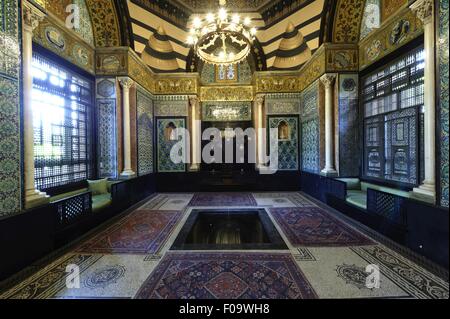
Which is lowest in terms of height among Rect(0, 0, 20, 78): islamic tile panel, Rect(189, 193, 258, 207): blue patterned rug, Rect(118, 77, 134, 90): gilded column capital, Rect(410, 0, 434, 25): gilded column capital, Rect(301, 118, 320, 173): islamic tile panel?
Rect(189, 193, 258, 207): blue patterned rug

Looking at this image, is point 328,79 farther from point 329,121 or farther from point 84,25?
point 84,25

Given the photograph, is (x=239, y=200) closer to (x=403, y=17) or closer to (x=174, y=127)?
(x=174, y=127)

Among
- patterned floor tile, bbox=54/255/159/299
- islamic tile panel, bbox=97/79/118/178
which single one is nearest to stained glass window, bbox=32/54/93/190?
islamic tile panel, bbox=97/79/118/178

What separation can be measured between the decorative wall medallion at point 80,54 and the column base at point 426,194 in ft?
24.7

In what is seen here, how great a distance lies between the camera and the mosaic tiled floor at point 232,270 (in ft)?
7.27

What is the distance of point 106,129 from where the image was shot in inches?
225

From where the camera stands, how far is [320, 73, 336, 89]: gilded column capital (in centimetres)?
564

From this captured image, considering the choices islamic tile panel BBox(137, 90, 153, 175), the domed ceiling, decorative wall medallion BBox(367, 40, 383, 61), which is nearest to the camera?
decorative wall medallion BBox(367, 40, 383, 61)

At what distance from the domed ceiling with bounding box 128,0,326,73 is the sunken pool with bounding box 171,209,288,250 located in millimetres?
5602

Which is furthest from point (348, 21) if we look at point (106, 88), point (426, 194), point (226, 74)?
point (106, 88)

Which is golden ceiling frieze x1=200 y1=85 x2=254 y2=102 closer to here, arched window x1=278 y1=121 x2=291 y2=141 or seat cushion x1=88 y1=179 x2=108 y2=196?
arched window x1=278 y1=121 x2=291 y2=141

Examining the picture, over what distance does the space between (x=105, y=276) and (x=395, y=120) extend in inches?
240

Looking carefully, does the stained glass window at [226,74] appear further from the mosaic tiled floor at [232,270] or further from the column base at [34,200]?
the column base at [34,200]

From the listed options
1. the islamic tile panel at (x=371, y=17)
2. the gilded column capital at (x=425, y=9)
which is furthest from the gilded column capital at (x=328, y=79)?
the gilded column capital at (x=425, y=9)
